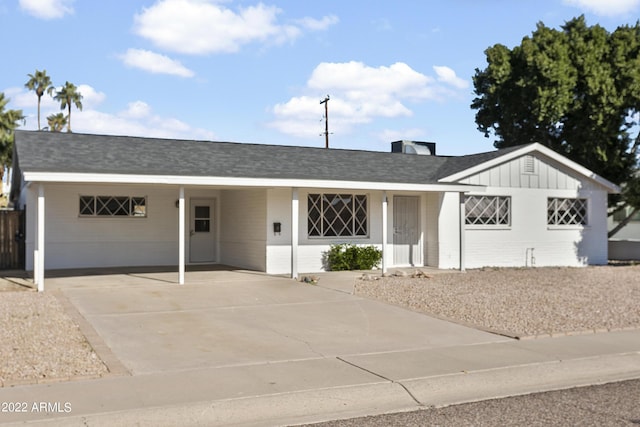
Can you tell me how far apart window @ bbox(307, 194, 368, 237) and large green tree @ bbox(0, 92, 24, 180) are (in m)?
20.9

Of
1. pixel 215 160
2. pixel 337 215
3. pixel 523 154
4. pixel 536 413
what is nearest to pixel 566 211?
pixel 523 154

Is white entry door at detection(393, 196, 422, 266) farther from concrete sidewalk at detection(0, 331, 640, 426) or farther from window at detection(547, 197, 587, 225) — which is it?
concrete sidewalk at detection(0, 331, 640, 426)

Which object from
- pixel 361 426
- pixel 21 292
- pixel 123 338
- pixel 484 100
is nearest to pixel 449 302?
pixel 123 338

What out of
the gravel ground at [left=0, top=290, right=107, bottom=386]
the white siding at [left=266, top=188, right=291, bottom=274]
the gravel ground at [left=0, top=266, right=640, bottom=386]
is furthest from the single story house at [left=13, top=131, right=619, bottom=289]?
the gravel ground at [left=0, top=290, right=107, bottom=386]

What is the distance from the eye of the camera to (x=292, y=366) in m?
7.38

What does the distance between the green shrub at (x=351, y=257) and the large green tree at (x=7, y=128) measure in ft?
70.5

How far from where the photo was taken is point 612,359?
800cm

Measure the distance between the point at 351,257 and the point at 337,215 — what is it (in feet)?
4.27

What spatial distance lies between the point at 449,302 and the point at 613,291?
495 cm

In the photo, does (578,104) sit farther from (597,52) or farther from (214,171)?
(214,171)

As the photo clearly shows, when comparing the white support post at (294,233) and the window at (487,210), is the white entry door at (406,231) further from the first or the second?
the white support post at (294,233)

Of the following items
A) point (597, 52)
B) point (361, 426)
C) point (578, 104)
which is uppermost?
point (597, 52)

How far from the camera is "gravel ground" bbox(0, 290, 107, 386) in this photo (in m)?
6.82

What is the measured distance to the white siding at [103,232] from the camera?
1803 centimetres
